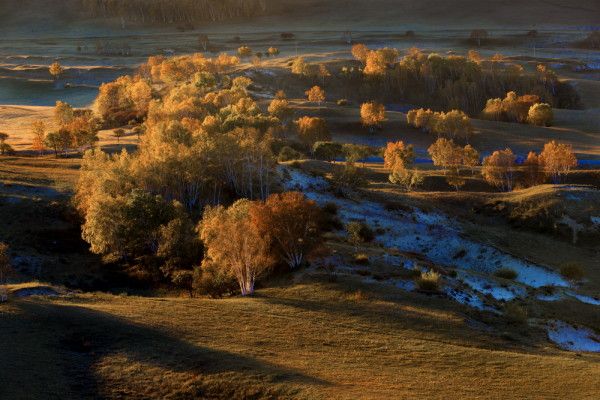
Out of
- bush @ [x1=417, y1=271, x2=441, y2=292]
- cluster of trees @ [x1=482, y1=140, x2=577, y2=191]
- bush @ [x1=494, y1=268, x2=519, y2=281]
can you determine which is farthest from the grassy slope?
cluster of trees @ [x1=482, y1=140, x2=577, y2=191]

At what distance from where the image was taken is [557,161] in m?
102

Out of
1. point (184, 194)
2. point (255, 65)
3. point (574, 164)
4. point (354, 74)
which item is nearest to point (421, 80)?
point (354, 74)

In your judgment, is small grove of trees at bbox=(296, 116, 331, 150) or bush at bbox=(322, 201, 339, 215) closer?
bush at bbox=(322, 201, 339, 215)

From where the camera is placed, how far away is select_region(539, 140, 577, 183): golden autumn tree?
102000mm

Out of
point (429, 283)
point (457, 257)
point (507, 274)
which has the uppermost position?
point (429, 283)

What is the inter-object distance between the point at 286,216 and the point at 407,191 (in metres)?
40.6

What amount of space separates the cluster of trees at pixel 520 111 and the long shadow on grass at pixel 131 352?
130m

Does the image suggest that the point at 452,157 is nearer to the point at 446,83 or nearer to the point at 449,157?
the point at 449,157

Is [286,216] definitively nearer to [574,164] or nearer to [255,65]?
[574,164]

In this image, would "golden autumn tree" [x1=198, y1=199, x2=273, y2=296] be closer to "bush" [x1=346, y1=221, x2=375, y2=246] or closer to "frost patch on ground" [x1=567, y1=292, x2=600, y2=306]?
"bush" [x1=346, y1=221, x2=375, y2=246]

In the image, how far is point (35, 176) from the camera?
80.5 m

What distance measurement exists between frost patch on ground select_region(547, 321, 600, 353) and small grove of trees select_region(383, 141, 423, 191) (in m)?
49.0

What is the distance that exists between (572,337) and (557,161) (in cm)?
6300

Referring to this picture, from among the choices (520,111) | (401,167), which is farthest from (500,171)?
(520,111)
